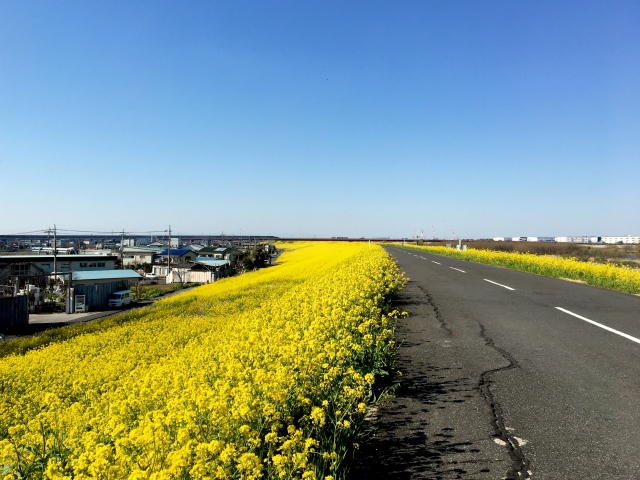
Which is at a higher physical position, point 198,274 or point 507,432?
point 507,432

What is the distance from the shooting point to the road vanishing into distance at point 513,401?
284 centimetres

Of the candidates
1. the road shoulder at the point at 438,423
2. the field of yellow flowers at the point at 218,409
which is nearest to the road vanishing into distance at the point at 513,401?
the road shoulder at the point at 438,423

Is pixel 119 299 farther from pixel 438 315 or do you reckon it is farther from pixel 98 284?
pixel 438 315

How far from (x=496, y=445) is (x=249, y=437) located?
1.91 m

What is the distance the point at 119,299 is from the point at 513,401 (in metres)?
35.7

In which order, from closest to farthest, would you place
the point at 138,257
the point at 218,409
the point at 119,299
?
the point at 218,409
the point at 119,299
the point at 138,257

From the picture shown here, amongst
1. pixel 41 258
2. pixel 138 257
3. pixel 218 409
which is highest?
pixel 218 409

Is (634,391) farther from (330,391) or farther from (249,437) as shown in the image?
(249,437)

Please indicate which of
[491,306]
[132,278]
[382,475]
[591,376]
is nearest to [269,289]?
[491,306]

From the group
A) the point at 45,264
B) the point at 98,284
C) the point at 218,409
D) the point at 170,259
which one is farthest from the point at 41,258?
the point at 218,409

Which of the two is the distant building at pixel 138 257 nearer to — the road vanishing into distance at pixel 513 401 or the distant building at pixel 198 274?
the distant building at pixel 198 274

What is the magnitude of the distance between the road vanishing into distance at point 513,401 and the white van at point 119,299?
32328mm

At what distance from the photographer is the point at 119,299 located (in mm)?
34000

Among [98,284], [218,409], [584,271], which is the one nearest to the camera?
[218,409]
